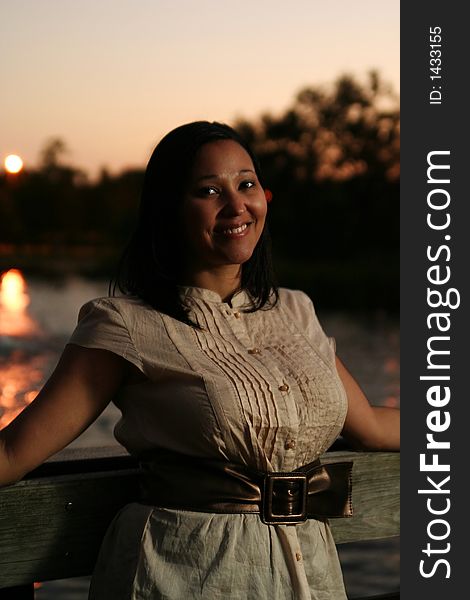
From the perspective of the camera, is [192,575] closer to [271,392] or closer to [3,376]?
[271,392]

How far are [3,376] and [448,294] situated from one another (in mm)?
16045

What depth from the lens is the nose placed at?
2.12m

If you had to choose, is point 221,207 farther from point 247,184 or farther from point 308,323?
point 308,323

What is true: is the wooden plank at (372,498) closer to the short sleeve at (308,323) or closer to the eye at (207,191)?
the short sleeve at (308,323)

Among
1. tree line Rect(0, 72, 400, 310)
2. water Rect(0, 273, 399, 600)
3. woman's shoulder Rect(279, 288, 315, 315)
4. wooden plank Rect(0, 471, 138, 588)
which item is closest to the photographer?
wooden plank Rect(0, 471, 138, 588)

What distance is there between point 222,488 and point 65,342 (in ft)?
78.2

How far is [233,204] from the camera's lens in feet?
6.95

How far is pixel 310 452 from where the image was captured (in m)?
2.03

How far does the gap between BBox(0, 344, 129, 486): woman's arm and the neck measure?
0.31m

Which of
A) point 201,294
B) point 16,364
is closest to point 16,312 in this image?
point 16,364

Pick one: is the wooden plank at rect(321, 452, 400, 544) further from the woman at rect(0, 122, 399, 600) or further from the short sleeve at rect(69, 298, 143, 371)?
the short sleeve at rect(69, 298, 143, 371)

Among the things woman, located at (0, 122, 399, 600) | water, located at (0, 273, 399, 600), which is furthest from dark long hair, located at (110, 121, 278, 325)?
water, located at (0, 273, 399, 600)

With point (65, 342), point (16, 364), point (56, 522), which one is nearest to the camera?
point (56, 522)

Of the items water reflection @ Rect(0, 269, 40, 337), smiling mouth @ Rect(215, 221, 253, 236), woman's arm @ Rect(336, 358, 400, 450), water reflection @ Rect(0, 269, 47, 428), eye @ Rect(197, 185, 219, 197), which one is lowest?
woman's arm @ Rect(336, 358, 400, 450)
